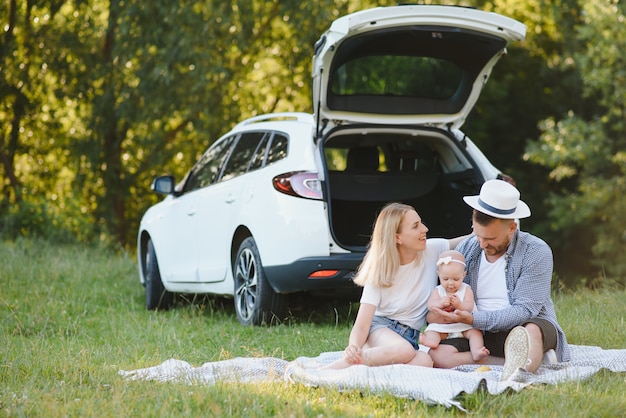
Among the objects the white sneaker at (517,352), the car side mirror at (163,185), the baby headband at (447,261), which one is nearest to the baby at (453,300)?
the baby headband at (447,261)

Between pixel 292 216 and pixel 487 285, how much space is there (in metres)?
1.83

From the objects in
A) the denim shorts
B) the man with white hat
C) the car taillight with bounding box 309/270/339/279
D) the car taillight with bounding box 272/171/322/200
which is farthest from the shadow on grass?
the man with white hat

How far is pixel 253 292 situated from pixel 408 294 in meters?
2.25

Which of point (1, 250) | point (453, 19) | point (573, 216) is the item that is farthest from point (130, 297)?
point (573, 216)

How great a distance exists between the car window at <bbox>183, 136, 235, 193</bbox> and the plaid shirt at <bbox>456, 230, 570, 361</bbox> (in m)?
3.62

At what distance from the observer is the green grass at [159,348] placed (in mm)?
4070

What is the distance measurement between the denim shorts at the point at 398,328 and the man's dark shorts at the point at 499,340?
16 centimetres

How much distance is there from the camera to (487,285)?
16.9 feet

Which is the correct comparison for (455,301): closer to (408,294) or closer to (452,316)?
(452,316)

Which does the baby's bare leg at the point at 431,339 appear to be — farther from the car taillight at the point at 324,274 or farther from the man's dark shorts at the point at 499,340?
the car taillight at the point at 324,274

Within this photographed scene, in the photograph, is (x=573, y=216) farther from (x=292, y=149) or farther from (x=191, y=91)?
(x=292, y=149)

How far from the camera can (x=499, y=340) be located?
5.12m

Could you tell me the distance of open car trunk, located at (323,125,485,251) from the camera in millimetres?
7492

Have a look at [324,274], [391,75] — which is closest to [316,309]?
[324,274]
